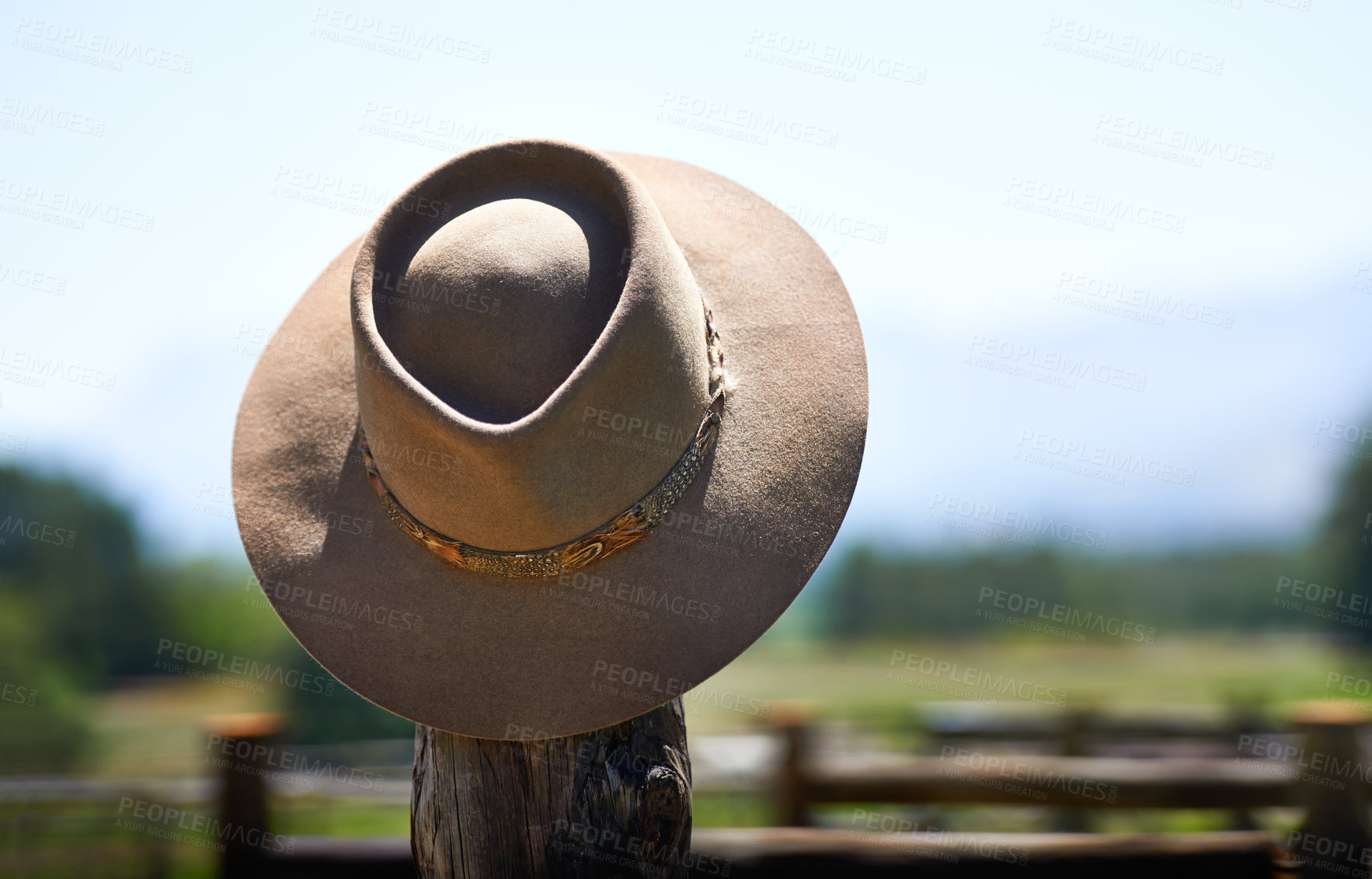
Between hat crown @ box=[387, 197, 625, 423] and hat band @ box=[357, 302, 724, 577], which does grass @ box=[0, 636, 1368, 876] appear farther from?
hat crown @ box=[387, 197, 625, 423]

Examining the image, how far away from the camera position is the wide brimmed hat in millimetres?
1795

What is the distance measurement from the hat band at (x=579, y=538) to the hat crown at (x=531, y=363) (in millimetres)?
25

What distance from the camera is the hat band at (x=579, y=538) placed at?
1.90 meters

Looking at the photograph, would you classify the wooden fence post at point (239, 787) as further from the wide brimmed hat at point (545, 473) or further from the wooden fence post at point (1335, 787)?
the wooden fence post at point (1335, 787)

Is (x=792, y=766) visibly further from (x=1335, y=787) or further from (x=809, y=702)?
(x=1335, y=787)

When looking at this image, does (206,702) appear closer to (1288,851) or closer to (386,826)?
(386,826)

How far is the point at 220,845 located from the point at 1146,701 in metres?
39.4

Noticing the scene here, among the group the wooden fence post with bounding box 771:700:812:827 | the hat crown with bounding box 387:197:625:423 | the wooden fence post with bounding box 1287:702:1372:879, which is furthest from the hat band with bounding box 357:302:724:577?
the wooden fence post with bounding box 1287:702:1372:879

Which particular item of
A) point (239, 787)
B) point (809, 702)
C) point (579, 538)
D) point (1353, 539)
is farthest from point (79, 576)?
point (1353, 539)

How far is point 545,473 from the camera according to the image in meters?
1.76

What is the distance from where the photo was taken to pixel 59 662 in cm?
2295

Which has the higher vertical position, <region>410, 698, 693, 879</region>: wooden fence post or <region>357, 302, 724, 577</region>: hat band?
<region>357, 302, 724, 577</region>: hat band

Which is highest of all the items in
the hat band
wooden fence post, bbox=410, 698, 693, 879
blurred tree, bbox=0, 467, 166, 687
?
the hat band

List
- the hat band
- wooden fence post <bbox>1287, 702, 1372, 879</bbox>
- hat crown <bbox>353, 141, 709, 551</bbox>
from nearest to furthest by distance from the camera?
hat crown <bbox>353, 141, 709, 551</bbox> < the hat band < wooden fence post <bbox>1287, 702, 1372, 879</bbox>
